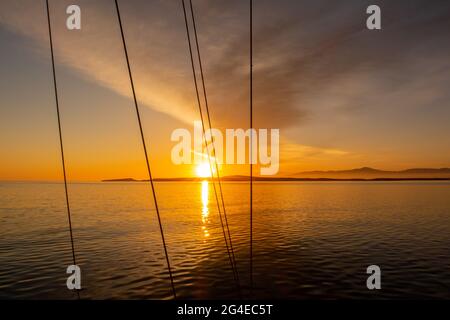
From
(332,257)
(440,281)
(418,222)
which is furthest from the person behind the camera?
(418,222)

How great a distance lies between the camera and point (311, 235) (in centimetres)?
4141

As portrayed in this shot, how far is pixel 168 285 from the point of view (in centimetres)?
2212

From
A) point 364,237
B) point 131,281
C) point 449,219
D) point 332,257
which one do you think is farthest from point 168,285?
point 449,219

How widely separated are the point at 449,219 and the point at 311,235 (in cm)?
2821

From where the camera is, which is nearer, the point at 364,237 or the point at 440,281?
the point at 440,281
